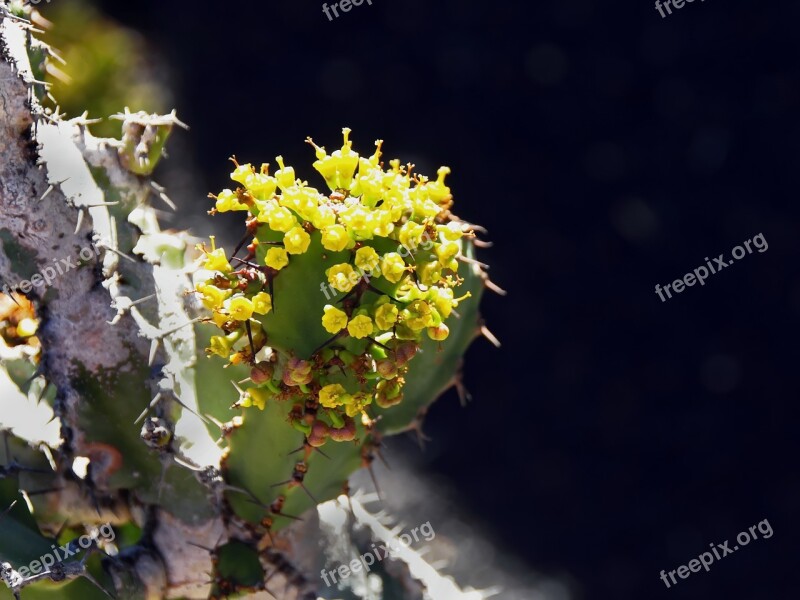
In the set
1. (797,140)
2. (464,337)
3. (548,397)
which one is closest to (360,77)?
(548,397)

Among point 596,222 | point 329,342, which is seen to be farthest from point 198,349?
point 596,222

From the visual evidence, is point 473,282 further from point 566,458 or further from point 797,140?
point 797,140

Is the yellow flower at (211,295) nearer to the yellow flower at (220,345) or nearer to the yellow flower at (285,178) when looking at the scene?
the yellow flower at (220,345)

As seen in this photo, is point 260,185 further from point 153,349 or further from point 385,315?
point 153,349

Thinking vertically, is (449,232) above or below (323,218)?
below

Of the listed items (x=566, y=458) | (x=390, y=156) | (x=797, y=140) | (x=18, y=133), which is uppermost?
(x=18, y=133)

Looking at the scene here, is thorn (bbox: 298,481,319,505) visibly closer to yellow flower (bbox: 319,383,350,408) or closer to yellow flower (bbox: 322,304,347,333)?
yellow flower (bbox: 319,383,350,408)

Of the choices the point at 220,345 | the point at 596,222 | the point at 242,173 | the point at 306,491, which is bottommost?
the point at 596,222

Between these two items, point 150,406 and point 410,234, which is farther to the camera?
point 150,406
